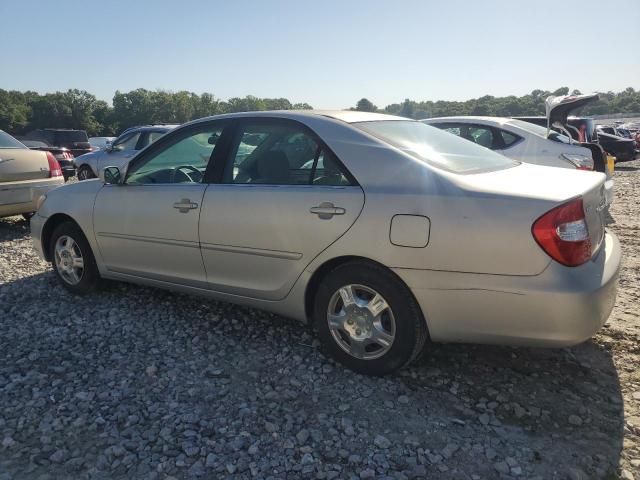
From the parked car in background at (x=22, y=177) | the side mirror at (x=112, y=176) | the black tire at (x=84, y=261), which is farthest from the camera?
the parked car in background at (x=22, y=177)

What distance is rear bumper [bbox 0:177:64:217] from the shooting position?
6.78 metres

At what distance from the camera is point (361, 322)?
120 inches

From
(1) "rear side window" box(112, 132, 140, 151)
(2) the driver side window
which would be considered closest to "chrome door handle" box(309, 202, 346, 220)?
(2) the driver side window

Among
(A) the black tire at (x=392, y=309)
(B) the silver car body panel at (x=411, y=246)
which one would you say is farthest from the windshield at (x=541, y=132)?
(A) the black tire at (x=392, y=309)

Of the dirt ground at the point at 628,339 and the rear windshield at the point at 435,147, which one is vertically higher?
the rear windshield at the point at 435,147

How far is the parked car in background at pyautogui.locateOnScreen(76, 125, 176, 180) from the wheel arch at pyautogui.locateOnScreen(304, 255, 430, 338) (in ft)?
27.4

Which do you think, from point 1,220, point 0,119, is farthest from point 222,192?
point 0,119

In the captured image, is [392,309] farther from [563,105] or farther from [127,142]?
[127,142]

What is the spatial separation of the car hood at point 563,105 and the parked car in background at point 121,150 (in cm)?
731

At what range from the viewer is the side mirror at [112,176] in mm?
4203

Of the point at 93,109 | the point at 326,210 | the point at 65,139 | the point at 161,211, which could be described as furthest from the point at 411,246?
the point at 93,109

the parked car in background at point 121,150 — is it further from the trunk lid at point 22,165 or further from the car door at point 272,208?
the car door at point 272,208

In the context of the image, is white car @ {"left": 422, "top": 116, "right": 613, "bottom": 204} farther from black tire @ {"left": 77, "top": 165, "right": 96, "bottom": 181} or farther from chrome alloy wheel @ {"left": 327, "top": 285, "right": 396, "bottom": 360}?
black tire @ {"left": 77, "top": 165, "right": 96, "bottom": 181}

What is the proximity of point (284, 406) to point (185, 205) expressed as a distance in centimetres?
163
